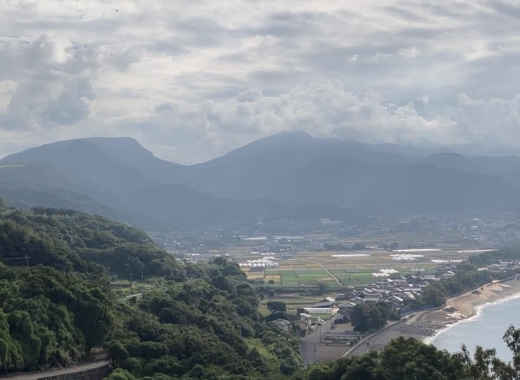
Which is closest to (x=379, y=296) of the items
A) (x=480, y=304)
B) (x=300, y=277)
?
(x=480, y=304)

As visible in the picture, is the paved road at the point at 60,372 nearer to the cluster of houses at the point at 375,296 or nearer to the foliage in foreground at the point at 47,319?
the foliage in foreground at the point at 47,319

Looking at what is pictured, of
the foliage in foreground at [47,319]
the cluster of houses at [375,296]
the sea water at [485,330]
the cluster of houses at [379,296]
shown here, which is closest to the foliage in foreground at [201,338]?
the foliage in foreground at [47,319]

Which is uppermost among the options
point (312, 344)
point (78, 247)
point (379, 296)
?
point (78, 247)

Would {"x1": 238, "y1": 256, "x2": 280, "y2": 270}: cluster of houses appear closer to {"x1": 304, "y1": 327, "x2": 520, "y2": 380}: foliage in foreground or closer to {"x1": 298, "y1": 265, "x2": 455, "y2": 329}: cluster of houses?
{"x1": 298, "y1": 265, "x2": 455, "y2": 329}: cluster of houses

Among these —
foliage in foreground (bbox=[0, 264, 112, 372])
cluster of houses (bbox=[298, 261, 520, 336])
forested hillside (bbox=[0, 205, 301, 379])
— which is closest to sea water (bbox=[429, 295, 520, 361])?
cluster of houses (bbox=[298, 261, 520, 336])

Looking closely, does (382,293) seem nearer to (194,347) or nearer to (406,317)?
(406,317)

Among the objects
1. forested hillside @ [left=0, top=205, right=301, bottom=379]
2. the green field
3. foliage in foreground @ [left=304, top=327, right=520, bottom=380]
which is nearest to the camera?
foliage in foreground @ [left=304, top=327, right=520, bottom=380]

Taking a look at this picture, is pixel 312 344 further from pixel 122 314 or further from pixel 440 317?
pixel 122 314
